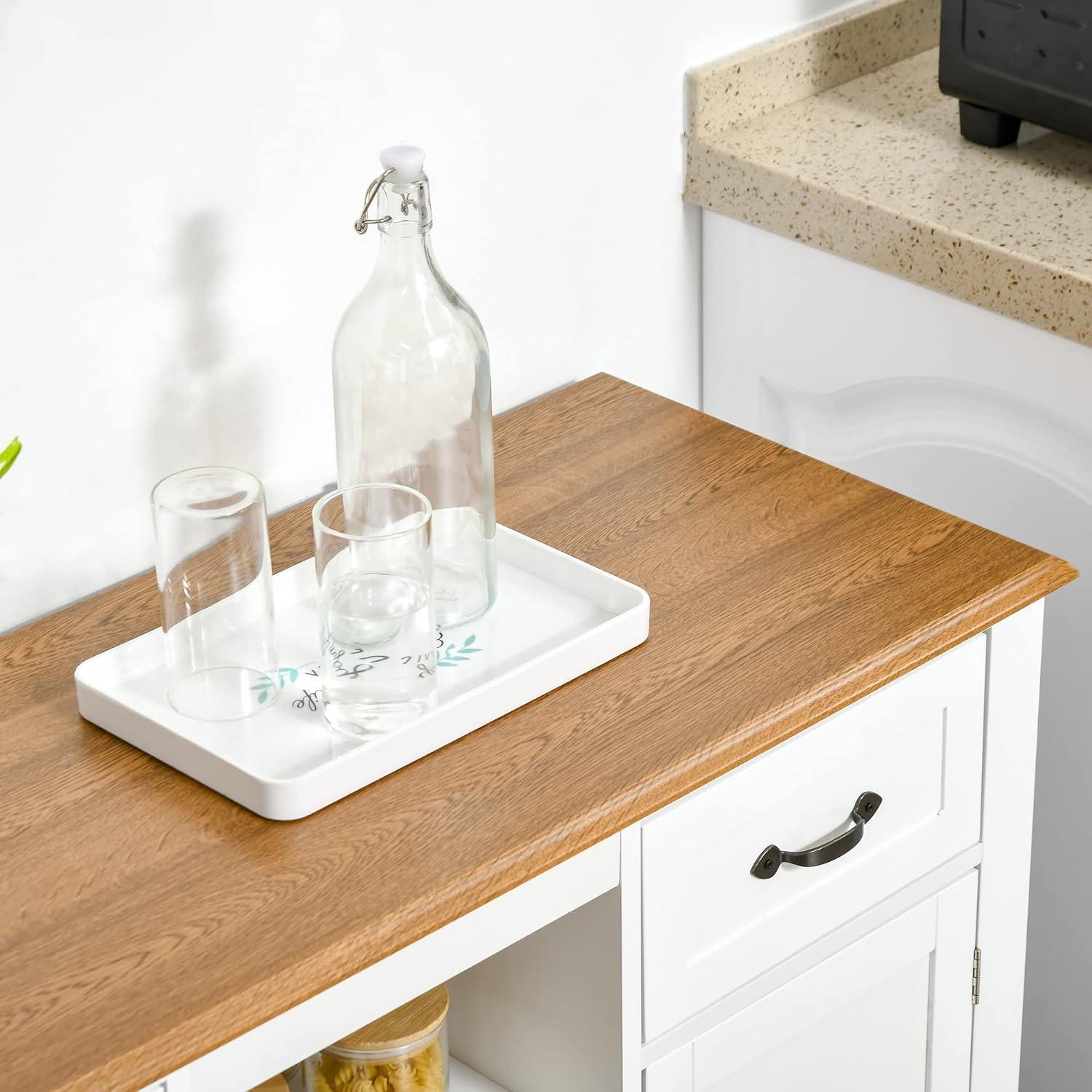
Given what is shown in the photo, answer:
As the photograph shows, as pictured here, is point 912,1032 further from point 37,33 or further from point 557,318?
point 37,33

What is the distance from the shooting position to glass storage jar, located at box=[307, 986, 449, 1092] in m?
1.17

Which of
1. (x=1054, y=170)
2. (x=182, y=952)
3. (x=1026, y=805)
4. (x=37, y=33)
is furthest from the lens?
(x=1054, y=170)

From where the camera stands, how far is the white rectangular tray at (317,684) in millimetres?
998

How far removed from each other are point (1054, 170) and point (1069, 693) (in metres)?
0.46

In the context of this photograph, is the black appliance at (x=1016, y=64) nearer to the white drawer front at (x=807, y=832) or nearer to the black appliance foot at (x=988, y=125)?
the black appliance foot at (x=988, y=125)

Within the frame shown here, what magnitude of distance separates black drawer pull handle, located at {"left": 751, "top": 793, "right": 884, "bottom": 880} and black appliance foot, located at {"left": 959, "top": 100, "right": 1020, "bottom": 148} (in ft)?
2.20

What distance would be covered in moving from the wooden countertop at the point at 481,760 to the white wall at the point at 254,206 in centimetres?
8

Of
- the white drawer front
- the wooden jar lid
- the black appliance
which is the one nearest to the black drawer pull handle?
the white drawer front

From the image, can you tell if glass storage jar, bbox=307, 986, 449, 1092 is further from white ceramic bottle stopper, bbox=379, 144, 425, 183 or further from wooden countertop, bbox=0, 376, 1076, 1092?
white ceramic bottle stopper, bbox=379, 144, 425, 183

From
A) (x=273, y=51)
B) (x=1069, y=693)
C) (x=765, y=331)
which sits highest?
(x=273, y=51)

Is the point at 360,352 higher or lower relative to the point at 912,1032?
higher

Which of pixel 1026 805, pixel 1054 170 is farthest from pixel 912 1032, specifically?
pixel 1054 170

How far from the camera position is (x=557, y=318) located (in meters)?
1.50

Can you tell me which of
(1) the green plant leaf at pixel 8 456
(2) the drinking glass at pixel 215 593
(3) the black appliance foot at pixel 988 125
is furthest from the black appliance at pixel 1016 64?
(1) the green plant leaf at pixel 8 456
